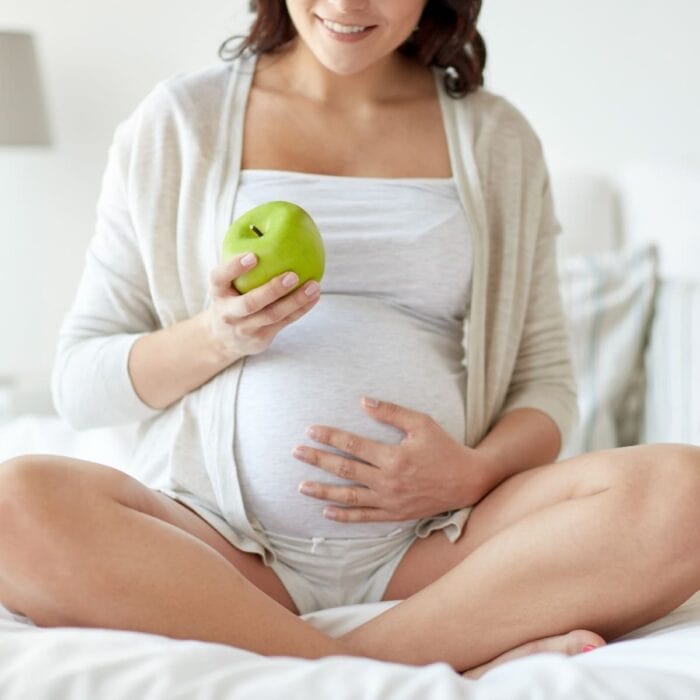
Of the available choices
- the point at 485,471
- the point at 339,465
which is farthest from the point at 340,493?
the point at 485,471

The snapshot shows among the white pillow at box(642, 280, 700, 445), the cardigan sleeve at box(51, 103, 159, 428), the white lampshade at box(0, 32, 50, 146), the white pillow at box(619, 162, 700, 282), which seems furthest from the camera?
the white lampshade at box(0, 32, 50, 146)

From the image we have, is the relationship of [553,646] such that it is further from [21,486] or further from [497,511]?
[21,486]

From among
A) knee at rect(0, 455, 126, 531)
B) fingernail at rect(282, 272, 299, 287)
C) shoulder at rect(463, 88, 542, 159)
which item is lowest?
knee at rect(0, 455, 126, 531)

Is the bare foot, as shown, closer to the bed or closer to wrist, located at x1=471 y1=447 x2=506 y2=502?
the bed

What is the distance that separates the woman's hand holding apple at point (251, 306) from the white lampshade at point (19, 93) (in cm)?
135

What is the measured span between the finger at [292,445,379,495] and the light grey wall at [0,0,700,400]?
144 centimetres

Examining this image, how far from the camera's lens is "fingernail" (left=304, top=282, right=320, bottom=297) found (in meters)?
1.26

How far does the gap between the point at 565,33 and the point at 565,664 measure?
1821 mm

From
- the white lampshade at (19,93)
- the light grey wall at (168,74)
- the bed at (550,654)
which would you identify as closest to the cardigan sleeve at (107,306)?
the bed at (550,654)

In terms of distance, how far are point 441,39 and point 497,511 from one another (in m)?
0.64

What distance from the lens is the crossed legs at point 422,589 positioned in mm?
1119

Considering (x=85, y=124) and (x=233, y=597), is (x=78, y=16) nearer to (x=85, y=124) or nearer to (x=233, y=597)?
(x=85, y=124)

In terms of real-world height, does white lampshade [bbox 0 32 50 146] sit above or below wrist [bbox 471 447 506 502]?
above

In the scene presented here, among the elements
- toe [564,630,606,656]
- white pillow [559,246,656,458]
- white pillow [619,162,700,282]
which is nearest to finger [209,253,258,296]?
Answer: toe [564,630,606,656]
